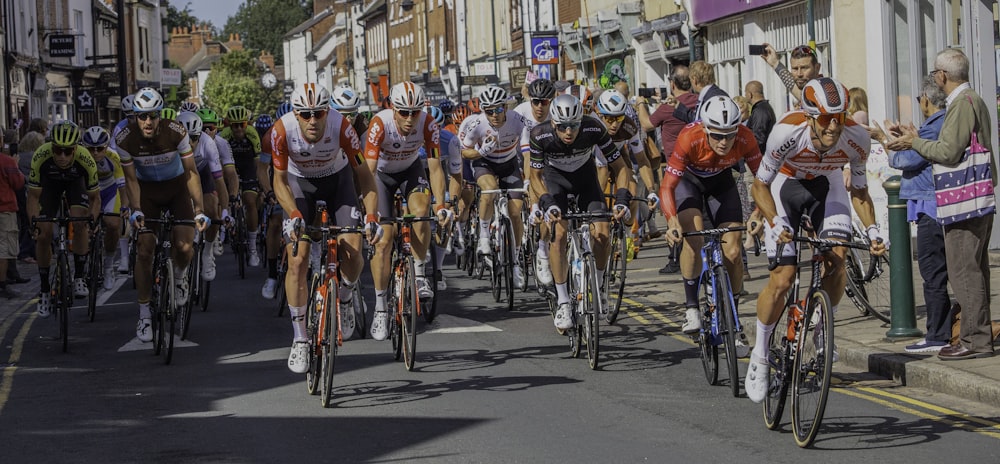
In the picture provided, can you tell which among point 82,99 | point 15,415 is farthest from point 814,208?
point 82,99

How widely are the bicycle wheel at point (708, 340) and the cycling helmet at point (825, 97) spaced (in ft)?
5.71

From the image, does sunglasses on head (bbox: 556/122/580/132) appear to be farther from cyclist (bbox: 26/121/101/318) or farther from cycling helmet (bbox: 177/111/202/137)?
cycling helmet (bbox: 177/111/202/137)

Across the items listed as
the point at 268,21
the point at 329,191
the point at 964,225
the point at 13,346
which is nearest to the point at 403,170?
the point at 329,191

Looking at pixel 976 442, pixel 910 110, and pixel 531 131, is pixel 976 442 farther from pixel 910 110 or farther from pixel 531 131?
pixel 910 110

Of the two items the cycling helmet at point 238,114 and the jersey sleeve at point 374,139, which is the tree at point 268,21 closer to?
the cycling helmet at point 238,114

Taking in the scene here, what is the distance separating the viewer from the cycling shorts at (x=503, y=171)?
1524 centimetres

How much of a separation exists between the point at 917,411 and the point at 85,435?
4784 mm

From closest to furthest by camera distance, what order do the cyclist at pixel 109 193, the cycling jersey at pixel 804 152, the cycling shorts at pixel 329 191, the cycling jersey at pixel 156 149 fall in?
the cycling jersey at pixel 804 152, the cycling shorts at pixel 329 191, the cycling jersey at pixel 156 149, the cyclist at pixel 109 193

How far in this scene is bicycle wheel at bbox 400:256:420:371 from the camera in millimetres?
10492

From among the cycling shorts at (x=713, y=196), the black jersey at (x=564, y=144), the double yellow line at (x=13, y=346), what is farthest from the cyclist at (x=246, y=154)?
the cycling shorts at (x=713, y=196)

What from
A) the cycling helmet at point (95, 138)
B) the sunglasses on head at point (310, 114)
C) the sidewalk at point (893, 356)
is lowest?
the sidewalk at point (893, 356)

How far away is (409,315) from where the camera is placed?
10594mm

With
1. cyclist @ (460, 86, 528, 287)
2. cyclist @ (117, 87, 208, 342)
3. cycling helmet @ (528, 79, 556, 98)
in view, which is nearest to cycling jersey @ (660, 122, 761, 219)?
cycling helmet @ (528, 79, 556, 98)

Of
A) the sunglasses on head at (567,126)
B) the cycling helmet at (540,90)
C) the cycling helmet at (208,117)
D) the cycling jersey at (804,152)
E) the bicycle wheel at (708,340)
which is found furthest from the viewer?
the cycling helmet at (208,117)
